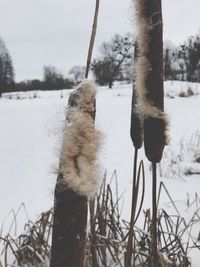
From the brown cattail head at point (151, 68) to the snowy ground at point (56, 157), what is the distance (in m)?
0.04

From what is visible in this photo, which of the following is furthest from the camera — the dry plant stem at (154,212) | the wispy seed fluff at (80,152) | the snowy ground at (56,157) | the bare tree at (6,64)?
the bare tree at (6,64)

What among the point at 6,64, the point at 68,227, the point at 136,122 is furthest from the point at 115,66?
the point at 6,64

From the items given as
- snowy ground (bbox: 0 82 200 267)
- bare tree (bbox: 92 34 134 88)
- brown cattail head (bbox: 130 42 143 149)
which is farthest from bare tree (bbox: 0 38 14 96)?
brown cattail head (bbox: 130 42 143 149)

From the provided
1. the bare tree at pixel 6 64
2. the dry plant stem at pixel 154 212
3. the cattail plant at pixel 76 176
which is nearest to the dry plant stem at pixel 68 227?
the cattail plant at pixel 76 176

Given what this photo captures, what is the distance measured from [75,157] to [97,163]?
4 cm

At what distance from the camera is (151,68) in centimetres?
74

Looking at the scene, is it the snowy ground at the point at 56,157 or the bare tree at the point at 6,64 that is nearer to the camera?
the snowy ground at the point at 56,157

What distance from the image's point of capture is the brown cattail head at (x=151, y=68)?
0.74 meters

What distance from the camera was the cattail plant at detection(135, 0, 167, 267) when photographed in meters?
0.74

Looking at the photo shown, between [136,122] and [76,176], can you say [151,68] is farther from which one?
[76,176]

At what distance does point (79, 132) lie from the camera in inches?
25.8

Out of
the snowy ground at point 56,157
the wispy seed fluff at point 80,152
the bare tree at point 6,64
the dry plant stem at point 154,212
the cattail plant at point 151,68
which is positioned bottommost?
the snowy ground at point 56,157

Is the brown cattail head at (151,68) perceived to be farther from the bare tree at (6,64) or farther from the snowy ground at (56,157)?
the bare tree at (6,64)

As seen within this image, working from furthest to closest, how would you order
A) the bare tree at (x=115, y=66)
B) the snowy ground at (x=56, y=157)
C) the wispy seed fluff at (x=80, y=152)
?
the snowy ground at (x=56, y=157) < the bare tree at (x=115, y=66) < the wispy seed fluff at (x=80, y=152)
